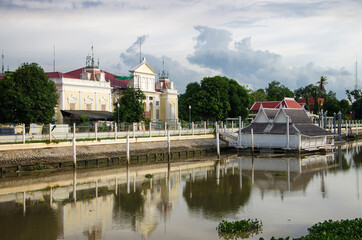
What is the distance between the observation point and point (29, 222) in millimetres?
21172

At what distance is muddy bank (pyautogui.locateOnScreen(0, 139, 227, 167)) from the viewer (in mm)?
34625

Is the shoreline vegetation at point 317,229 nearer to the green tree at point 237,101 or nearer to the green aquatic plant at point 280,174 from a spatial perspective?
the green aquatic plant at point 280,174

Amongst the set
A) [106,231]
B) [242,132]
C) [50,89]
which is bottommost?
[106,231]

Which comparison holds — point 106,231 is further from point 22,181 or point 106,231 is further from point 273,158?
point 273,158

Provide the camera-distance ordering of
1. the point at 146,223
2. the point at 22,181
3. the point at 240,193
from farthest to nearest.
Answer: the point at 22,181, the point at 240,193, the point at 146,223

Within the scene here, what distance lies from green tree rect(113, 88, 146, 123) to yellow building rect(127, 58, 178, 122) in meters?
11.5

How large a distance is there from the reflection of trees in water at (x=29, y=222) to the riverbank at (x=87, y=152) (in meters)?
10.2

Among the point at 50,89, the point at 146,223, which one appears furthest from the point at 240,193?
the point at 50,89

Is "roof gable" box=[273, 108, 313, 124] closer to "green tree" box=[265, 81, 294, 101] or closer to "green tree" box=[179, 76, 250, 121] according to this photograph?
"green tree" box=[179, 76, 250, 121]

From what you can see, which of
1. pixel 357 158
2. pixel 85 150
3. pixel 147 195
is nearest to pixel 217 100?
pixel 357 158

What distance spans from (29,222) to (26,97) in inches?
1004

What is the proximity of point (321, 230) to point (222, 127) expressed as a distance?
1704 inches

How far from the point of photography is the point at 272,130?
50125 mm

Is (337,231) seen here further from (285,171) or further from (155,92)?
(155,92)
